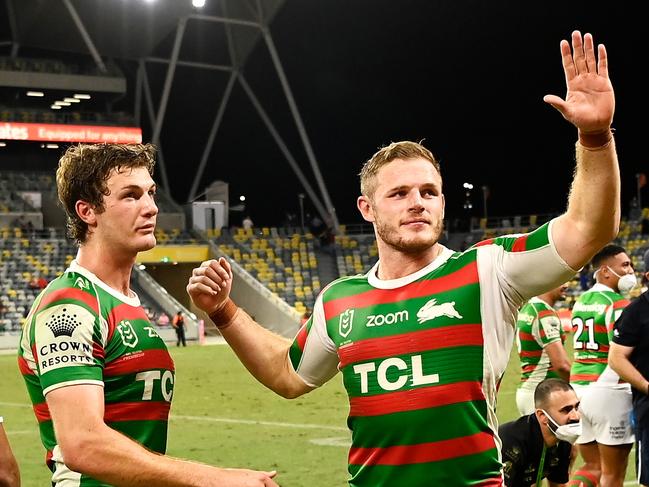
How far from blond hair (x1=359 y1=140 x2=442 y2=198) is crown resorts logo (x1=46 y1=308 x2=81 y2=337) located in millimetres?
1306

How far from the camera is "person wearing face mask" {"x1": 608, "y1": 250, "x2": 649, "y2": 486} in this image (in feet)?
21.5

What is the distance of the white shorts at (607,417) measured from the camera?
779 cm

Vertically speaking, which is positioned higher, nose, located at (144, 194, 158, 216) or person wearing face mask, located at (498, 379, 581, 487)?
nose, located at (144, 194, 158, 216)

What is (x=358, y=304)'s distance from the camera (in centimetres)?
379

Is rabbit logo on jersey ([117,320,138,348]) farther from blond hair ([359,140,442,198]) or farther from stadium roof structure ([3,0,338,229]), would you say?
stadium roof structure ([3,0,338,229])

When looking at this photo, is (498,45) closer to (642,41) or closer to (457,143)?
(642,41)

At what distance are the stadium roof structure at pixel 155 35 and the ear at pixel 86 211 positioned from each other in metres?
46.0

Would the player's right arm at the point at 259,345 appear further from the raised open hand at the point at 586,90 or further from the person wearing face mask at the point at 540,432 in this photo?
the person wearing face mask at the point at 540,432

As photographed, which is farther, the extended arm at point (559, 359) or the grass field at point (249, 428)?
the grass field at point (249, 428)

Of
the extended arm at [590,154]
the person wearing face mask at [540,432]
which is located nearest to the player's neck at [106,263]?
the extended arm at [590,154]

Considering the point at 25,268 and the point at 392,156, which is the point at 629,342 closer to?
the point at 392,156

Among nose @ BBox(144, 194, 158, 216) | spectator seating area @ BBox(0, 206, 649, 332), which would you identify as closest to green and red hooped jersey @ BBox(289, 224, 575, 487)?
nose @ BBox(144, 194, 158, 216)

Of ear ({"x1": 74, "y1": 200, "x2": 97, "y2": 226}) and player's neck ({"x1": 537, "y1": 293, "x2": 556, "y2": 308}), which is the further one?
player's neck ({"x1": 537, "y1": 293, "x2": 556, "y2": 308})

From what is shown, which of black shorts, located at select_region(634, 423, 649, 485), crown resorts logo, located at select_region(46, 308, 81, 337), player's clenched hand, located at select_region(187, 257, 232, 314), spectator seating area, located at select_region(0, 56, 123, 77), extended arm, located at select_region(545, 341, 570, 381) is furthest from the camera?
spectator seating area, located at select_region(0, 56, 123, 77)
